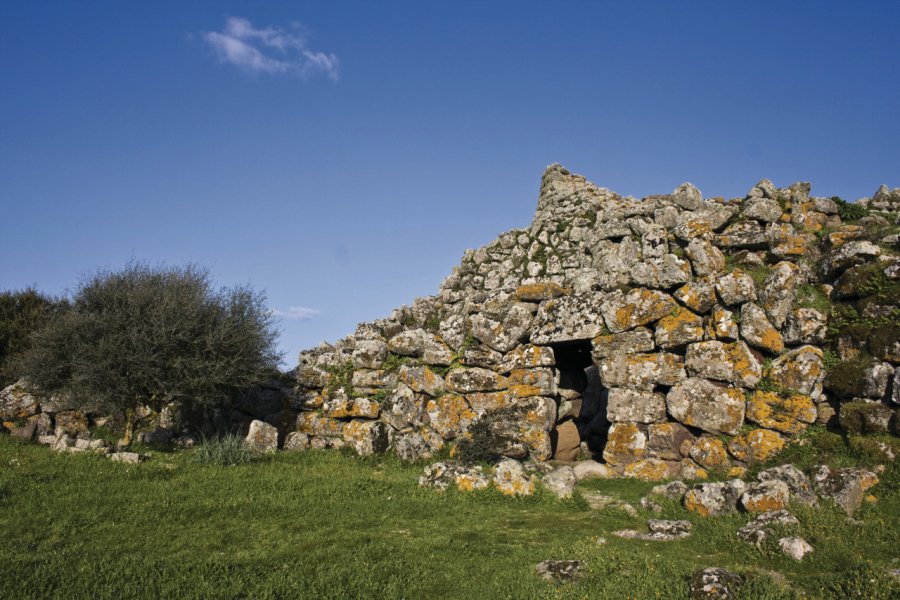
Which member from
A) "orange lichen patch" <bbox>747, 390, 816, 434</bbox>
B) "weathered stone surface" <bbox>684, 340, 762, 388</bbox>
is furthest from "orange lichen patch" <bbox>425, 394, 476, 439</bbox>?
"orange lichen patch" <bbox>747, 390, 816, 434</bbox>

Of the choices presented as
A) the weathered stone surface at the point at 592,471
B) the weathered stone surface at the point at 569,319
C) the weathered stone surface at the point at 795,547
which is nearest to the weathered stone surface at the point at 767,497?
the weathered stone surface at the point at 795,547

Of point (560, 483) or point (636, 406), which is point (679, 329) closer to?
point (636, 406)

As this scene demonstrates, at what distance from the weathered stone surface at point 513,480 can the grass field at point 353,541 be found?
352 mm

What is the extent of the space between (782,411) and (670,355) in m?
3.08

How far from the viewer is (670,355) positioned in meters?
16.2

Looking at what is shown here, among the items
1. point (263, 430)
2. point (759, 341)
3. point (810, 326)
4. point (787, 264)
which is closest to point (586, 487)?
point (759, 341)

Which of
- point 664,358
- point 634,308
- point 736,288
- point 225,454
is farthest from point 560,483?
point 225,454

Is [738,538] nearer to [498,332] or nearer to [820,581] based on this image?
[820,581]

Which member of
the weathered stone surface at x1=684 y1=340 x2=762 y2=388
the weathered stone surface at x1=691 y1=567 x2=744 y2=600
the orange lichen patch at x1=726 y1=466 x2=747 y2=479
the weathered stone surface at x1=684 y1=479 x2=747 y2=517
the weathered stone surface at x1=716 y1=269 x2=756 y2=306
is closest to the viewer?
the weathered stone surface at x1=691 y1=567 x2=744 y2=600

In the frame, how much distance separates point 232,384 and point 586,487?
10601 mm

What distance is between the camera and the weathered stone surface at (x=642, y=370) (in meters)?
16.0

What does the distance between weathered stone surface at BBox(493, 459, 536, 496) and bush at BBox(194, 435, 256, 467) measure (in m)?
6.86

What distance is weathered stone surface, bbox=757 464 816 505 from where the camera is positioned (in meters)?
10.5

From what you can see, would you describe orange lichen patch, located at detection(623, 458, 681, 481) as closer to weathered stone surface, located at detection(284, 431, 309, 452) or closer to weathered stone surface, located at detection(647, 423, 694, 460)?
weathered stone surface, located at detection(647, 423, 694, 460)
